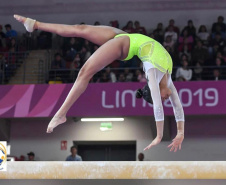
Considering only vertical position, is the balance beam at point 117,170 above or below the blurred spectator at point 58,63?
below

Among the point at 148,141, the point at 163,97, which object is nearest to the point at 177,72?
the point at 148,141

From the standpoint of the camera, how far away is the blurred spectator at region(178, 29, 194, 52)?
11156mm

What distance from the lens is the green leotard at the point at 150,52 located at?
470cm

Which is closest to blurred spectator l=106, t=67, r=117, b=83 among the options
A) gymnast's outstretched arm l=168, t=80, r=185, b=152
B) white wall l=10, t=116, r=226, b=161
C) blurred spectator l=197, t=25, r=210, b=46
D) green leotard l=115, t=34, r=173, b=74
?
white wall l=10, t=116, r=226, b=161

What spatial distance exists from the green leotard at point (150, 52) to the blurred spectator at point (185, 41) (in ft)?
21.1

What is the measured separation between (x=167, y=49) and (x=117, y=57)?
594cm

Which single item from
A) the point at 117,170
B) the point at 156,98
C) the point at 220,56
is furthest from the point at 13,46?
the point at 117,170

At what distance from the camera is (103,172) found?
4.09 metres

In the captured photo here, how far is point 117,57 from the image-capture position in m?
4.77

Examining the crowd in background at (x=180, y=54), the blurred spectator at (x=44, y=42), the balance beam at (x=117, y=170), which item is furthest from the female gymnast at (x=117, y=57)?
the blurred spectator at (x=44, y=42)


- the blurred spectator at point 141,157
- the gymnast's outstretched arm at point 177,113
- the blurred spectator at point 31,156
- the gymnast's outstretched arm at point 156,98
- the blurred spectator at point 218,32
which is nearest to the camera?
the gymnast's outstretched arm at point 156,98

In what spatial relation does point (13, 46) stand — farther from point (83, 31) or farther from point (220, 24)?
point (83, 31)

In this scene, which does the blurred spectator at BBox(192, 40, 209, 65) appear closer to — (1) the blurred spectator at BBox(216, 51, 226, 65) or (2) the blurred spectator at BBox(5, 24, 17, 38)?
(1) the blurred spectator at BBox(216, 51, 226, 65)

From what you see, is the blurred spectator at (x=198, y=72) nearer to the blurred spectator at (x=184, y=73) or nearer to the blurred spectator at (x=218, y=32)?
the blurred spectator at (x=184, y=73)
